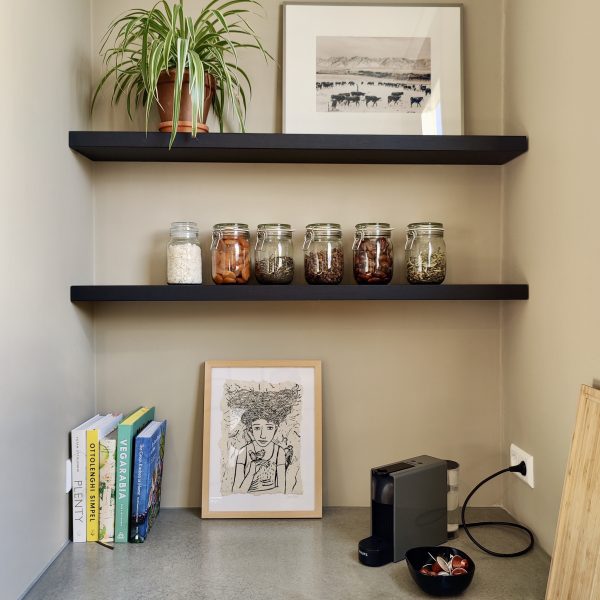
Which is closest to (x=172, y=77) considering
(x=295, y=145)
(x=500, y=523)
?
(x=295, y=145)

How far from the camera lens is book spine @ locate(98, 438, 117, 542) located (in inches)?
59.9

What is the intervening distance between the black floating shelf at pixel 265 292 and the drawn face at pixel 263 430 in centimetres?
37

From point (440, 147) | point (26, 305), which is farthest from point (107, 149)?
point (440, 147)

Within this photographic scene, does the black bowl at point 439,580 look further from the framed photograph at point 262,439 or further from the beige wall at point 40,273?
the beige wall at point 40,273

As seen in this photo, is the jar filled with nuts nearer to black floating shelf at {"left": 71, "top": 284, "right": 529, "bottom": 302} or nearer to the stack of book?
black floating shelf at {"left": 71, "top": 284, "right": 529, "bottom": 302}

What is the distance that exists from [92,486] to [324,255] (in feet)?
2.63

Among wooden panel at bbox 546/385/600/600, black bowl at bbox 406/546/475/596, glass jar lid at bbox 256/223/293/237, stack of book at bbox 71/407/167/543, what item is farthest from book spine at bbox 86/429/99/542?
wooden panel at bbox 546/385/600/600

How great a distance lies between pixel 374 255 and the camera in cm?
159

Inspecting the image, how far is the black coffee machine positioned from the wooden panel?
1.08 feet

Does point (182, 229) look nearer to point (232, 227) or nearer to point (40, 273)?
point (232, 227)

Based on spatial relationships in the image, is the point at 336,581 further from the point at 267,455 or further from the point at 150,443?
the point at 150,443

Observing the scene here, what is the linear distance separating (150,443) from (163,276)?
1.51 feet

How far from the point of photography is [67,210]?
1.52 metres

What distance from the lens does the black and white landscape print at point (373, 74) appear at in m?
1.69
